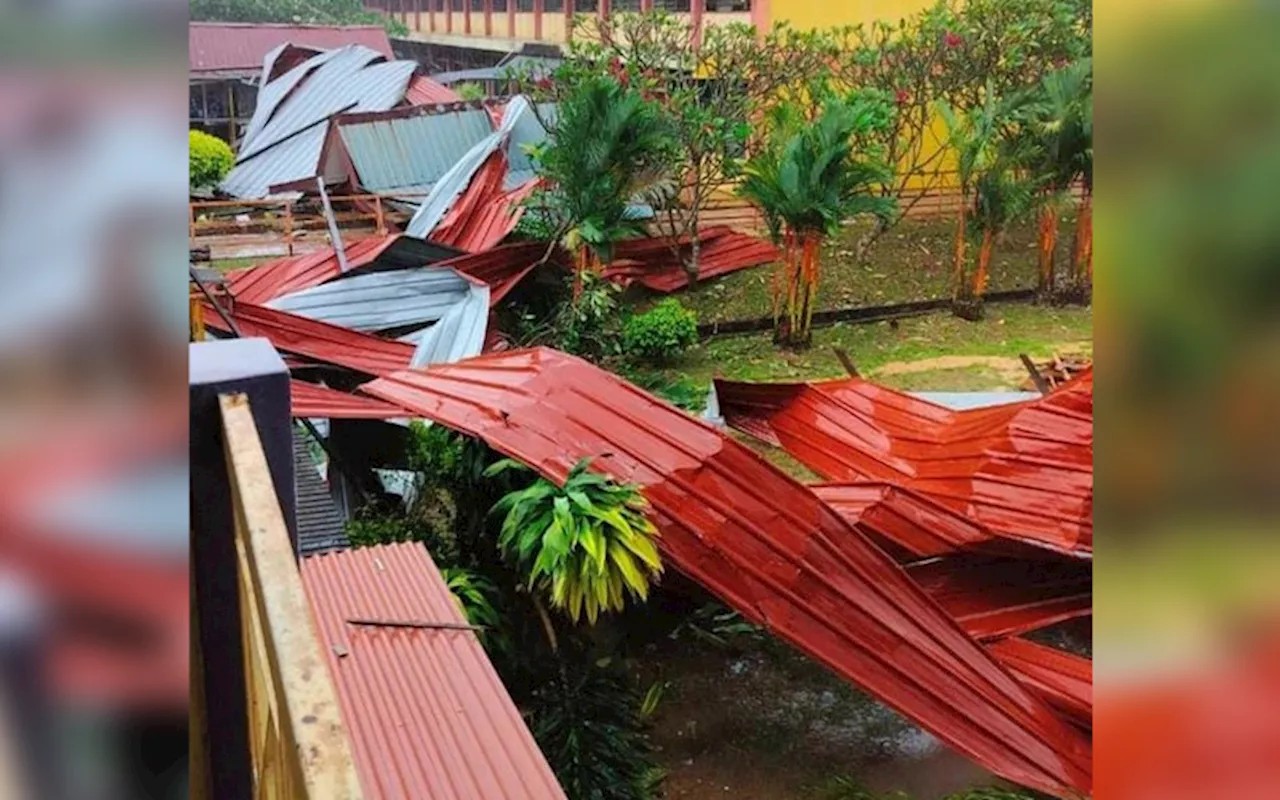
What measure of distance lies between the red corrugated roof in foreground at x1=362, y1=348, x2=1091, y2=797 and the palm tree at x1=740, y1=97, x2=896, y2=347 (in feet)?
16.6

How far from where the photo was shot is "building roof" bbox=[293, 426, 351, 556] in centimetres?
428

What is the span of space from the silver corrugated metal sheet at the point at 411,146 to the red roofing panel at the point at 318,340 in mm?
5225

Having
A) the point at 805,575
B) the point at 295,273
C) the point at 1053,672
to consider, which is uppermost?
the point at 295,273

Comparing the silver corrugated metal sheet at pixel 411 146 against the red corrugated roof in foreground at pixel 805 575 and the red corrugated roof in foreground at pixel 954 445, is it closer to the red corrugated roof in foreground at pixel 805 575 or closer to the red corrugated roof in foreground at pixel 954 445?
the red corrugated roof in foreground at pixel 954 445

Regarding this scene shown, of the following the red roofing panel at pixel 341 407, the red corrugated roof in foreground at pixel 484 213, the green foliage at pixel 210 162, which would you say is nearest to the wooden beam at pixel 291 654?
the red roofing panel at pixel 341 407

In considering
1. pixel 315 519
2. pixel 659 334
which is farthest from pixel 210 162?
pixel 315 519

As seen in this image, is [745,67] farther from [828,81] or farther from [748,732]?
[748,732]

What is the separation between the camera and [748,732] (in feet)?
15.0

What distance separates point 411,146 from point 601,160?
15.1 ft

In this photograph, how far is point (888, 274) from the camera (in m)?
11.4

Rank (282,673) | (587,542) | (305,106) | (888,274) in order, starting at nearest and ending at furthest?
(282,673)
(587,542)
(888,274)
(305,106)
